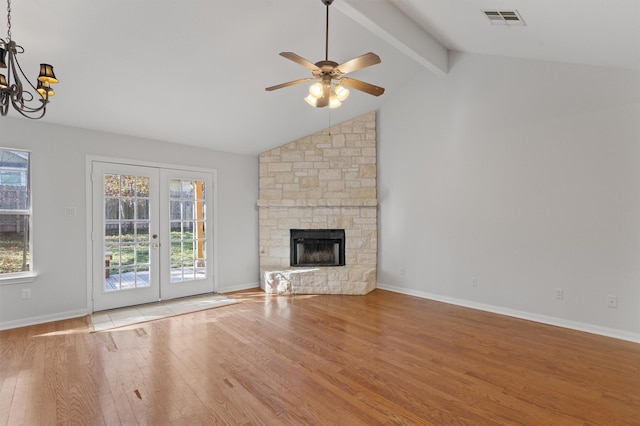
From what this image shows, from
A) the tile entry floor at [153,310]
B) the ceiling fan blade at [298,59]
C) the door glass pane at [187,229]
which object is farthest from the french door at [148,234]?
the ceiling fan blade at [298,59]

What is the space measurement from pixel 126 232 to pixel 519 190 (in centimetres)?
536

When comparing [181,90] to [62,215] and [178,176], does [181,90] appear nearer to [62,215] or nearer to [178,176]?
[178,176]

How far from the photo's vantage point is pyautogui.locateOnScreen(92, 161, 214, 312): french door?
14.2ft

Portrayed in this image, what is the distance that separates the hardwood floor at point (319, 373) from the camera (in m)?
2.13

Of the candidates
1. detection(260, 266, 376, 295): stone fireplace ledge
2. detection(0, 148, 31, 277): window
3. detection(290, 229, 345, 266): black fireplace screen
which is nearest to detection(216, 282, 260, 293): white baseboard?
detection(260, 266, 376, 295): stone fireplace ledge

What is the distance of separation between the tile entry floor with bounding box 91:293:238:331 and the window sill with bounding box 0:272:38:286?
0.82 metres

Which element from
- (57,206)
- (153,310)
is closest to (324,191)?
(153,310)

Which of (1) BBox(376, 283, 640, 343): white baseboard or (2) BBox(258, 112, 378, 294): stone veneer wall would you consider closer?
(1) BBox(376, 283, 640, 343): white baseboard

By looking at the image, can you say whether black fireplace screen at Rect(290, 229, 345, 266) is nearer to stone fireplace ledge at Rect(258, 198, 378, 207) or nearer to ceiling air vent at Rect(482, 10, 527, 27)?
stone fireplace ledge at Rect(258, 198, 378, 207)

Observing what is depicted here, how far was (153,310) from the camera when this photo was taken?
172 inches

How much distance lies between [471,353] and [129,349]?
10.9ft

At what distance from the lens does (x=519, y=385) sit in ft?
8.09

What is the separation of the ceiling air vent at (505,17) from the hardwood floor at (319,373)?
3144mm

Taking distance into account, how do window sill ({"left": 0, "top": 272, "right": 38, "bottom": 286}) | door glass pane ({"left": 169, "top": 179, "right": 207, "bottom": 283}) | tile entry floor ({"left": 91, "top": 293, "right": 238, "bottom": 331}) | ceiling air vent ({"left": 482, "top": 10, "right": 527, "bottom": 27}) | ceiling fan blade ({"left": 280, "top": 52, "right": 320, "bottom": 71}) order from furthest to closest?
door glass pane ({"left": 169, "top": 179, "right": 207, "bottom": 283}), tile entry floor ({"left": 91, "top": 293, "right": 238, "bottom": 331}), window sill ({"left": 0, "top": 272, "right": 38, "bottom": 286}), ceiling air vent ({"left": 482, "top": 10, "right": 527, "bottom": 27}), ceiling fan blade ({"left": 280, "top": 52, "right": 320, "bottom": 71})
